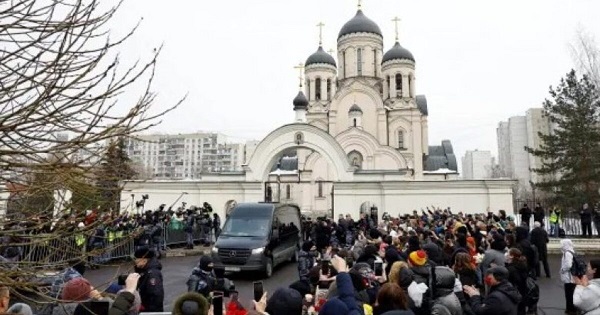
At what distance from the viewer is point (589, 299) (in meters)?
4.59

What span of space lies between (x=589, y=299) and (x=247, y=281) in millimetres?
9251

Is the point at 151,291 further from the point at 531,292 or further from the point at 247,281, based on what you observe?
the point at 247,281

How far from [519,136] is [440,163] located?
149 feet

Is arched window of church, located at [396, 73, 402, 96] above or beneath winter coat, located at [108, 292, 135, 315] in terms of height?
above

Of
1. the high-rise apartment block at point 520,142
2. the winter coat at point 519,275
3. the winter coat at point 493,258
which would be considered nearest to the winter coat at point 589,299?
the winter coat at point 519,275

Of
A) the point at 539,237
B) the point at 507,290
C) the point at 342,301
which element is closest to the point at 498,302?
the point at 507,290

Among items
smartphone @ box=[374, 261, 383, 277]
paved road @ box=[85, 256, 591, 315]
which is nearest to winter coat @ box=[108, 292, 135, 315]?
smartphone @ box=[374, 261, 383, 277]

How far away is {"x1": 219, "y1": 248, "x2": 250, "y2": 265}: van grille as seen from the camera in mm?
11906

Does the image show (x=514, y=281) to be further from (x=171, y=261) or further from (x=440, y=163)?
(x=440, y=163)

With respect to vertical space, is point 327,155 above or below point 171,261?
above

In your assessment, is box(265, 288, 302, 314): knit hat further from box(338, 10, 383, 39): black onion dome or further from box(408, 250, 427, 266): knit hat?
box(338, 10, 383, 39): black onion dome

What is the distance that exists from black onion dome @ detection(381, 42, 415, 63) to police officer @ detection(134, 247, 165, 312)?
42.4m

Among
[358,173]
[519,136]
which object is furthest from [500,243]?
[519,136]

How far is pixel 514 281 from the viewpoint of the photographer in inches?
284
